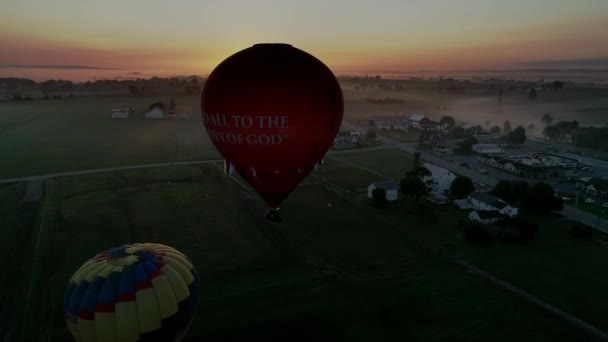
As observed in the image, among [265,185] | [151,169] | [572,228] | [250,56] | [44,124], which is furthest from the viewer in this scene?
[44,124]

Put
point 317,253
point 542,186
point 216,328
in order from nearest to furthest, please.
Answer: point 216,328, point 317,253, point 542,186

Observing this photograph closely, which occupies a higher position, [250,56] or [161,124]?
[250,56]

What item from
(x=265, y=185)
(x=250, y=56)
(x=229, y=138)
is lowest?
(x=265, y=185)

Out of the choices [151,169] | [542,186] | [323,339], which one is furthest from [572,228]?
[151,169]

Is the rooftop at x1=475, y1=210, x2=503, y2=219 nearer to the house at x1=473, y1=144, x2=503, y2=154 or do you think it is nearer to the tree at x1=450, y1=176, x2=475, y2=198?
the tree at x1=450, y1=176, x2=475, y2=198

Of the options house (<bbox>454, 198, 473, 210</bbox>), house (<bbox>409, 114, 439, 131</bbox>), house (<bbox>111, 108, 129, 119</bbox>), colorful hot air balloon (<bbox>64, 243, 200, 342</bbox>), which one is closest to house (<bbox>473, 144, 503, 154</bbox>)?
house (<bbox>409, 114, 439, 131</bbox>)

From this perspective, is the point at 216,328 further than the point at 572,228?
No

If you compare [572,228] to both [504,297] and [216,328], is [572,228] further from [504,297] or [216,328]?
[216,328]
